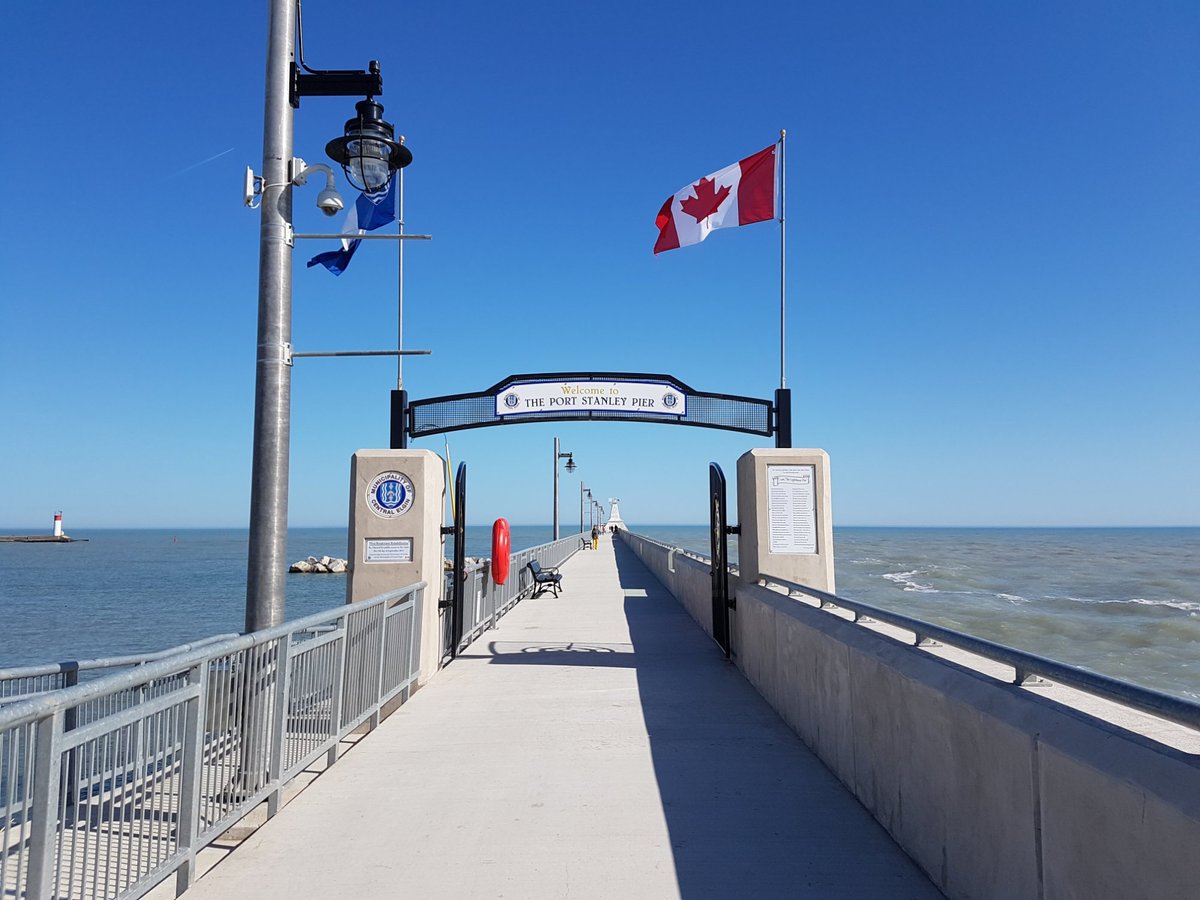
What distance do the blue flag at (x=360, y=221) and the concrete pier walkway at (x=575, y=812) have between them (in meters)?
4.56

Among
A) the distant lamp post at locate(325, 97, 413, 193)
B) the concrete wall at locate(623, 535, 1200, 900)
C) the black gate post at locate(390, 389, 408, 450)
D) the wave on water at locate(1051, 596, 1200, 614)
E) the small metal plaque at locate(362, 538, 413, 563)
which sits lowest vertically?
the wave on water at locate(1051, 596, 1200, 614)

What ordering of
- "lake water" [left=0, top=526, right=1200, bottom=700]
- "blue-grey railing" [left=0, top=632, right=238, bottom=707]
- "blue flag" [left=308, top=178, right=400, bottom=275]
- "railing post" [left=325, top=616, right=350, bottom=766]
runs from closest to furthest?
"blue-grey railing" [left=0, top=632, right=238, bottom=707] < "railing post" [left=325, top=616, right=350, bottom=766] < "blue flag" [left=308, top=178, right=400, bottom=275] < "lake water" [left=0, top=526, right=1200, bottom=700]

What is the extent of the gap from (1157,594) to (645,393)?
3904cm

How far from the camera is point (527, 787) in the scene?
5.62 meters

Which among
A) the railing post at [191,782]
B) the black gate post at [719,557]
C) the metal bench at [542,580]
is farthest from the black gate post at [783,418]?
the metal bench at [542,580]

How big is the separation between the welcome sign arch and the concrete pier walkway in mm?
3711

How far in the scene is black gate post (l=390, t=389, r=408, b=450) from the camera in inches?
420

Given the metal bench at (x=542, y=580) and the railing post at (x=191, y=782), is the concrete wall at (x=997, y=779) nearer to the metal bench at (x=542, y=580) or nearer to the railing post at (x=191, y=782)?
the railing post at (x=191, y=782)

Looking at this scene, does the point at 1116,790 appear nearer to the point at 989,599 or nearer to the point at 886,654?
the point at 886,654

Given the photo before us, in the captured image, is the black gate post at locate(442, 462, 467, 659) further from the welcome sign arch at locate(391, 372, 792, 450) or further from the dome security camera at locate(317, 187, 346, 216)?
the dome security camera at locate(317, 187, 346, 216)

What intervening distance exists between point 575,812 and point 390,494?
4.87 m

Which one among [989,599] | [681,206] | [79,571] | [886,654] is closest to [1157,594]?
[989,599]

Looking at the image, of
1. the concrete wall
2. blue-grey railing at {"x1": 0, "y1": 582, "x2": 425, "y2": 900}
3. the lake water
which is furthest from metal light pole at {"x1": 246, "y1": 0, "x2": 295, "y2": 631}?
the lake water

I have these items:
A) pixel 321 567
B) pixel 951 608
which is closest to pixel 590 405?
pixel 951 608
